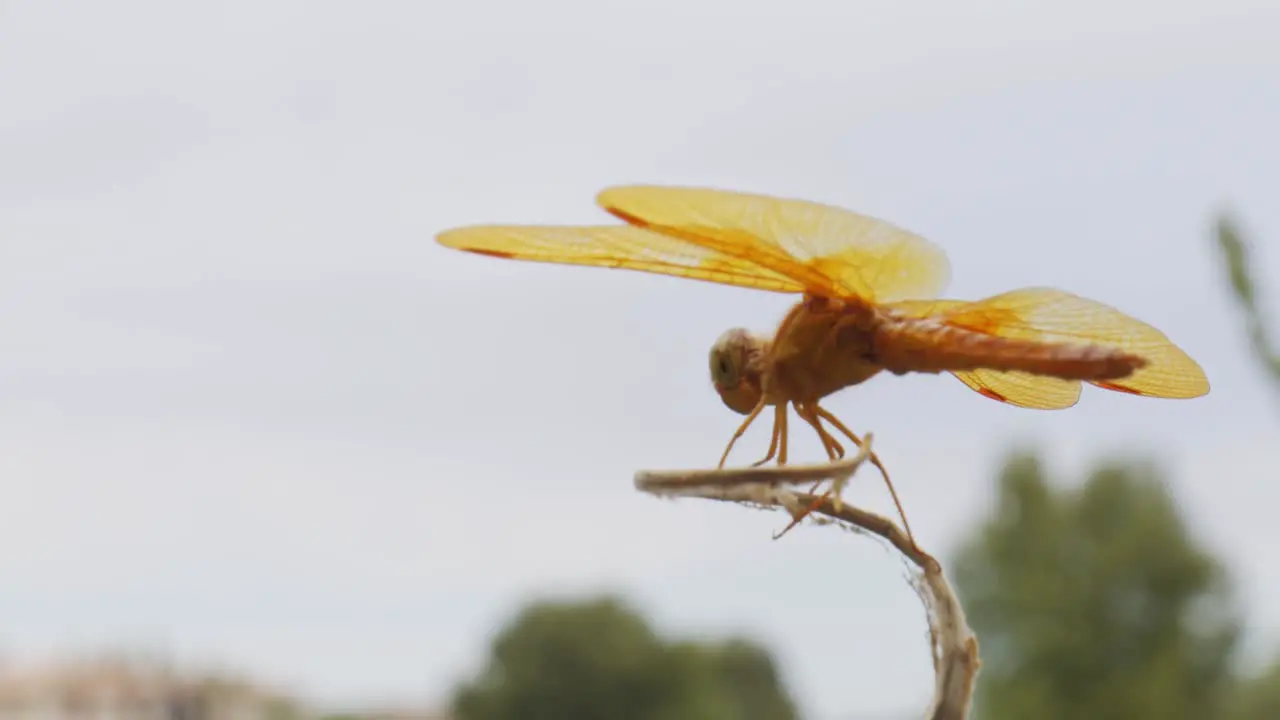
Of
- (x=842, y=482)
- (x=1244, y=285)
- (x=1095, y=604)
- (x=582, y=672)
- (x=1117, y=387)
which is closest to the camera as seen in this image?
(x=842, y=482)

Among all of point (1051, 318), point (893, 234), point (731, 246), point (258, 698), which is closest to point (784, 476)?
point (731, 246)

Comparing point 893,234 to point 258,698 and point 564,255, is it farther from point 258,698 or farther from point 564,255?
point 258,698

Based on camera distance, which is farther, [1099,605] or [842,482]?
[1099,605]

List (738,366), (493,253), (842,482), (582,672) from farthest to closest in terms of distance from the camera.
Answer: (582,672) → (738,366) → (493,253) → (842,482)

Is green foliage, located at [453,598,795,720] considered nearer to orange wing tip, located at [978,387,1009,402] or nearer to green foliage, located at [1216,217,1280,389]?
green foliage, located at [1216,217,1280,389]

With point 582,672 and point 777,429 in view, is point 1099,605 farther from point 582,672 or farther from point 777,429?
point 777,429

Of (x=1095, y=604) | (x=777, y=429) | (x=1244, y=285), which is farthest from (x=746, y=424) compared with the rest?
(x=1095, y=604)
